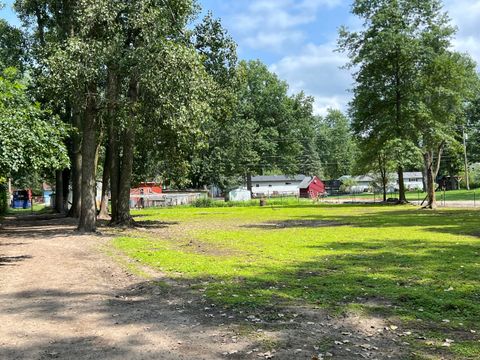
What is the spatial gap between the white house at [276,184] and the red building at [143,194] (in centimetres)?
3517

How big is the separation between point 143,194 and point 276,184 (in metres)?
43.5

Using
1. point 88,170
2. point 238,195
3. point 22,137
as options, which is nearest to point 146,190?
point 238,195

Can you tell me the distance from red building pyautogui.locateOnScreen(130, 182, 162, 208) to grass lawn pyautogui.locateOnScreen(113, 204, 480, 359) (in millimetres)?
44255

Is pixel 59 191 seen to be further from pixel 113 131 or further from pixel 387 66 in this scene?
pixel 387 66

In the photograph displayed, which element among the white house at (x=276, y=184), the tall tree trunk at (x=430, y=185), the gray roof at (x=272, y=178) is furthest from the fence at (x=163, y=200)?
the gray roof at (x=272, y=178)

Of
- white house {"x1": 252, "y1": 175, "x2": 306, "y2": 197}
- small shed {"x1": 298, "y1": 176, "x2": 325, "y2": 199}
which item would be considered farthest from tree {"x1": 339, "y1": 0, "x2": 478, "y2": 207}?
white house {"x1": 252, "y1": 175, "x2": 306, "y2": 197}

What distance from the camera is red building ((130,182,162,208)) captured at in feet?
201

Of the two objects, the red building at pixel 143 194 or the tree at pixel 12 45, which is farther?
the red building at pixel 143 194

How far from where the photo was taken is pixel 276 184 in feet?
345

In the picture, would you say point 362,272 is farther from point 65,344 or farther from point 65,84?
point 65,84

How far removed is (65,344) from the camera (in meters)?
5.36

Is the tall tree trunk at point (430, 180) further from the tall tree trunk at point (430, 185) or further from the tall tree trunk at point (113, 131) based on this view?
the tall tree trunk at point (113, 131)

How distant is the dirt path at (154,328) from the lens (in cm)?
505

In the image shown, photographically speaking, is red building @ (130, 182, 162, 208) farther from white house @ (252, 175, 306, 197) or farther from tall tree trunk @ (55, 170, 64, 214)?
white house @ (252, 175, 306, 197)
